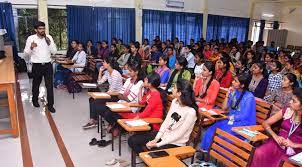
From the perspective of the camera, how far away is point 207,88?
3.89 meters

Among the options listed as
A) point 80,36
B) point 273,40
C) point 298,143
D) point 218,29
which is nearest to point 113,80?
point 298,143

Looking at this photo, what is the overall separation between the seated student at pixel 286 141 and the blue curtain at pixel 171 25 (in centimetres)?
747

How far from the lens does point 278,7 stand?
13.0m

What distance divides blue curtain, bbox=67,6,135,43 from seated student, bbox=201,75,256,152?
6545 mm

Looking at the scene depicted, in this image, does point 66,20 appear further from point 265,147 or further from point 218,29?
point 265,147

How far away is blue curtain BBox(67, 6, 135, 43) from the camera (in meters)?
8.51

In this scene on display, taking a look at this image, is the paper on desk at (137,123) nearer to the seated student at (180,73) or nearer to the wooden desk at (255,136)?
the wooden desk at (255,136)

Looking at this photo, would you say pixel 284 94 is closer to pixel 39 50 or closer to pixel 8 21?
pixel 39 50

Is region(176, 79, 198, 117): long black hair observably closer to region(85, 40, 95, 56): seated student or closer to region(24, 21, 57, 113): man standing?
region(24, 21, 57, 113): man standing

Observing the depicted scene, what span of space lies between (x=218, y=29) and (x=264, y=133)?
9.10 meters

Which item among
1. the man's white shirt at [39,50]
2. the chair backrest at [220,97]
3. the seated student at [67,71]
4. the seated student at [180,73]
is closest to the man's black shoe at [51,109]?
the man's white shirt at [39,50]

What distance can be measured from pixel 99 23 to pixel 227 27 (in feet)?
19.1

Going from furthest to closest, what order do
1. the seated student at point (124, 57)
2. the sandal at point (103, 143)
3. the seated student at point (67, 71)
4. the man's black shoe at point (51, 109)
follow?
the seated student at point (124, 57), the seated student at point (67, 71), the man's black shoe at point (51, 109), the sandal at point (103, 143)

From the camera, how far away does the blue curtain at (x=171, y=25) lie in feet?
31.6
